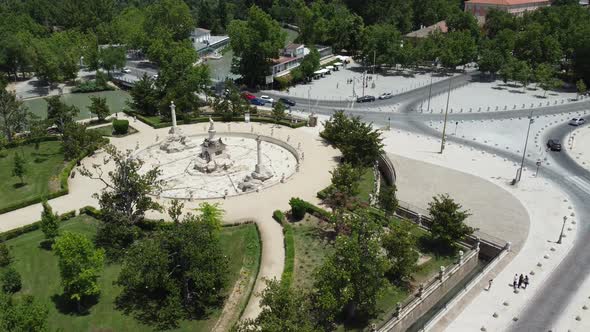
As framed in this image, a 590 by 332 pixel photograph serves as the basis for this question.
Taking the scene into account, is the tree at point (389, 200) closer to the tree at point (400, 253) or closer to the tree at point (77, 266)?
the tree at point (400, 253)

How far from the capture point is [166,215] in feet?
142

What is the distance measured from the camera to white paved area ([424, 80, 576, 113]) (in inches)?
3054

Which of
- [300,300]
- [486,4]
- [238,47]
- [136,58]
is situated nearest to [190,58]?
[238,47]

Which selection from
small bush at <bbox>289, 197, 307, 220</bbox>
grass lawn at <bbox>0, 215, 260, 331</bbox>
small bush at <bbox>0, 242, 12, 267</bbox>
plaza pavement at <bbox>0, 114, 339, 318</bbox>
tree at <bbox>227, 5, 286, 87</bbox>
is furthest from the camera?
tree at <bbox>227, 5, 286, 87</bbox>

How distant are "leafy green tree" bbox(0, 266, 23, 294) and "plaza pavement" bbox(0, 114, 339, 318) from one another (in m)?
9.84

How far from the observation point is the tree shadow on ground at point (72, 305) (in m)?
31.7

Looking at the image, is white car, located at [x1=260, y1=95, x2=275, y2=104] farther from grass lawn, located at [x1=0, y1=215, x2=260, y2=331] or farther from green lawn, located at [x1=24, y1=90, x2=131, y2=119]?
grass lawn, located at [x1=0, y1=215, x2=260, y2=331]

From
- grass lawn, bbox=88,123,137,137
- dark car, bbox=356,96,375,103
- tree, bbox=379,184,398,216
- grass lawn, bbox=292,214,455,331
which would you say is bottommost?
grass lawn, bbox=292,214,455,331

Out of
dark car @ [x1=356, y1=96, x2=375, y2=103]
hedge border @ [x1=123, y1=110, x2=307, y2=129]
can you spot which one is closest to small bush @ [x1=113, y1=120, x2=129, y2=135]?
hedge border @ [x1=123, y1=110, x2=307, y2=129]

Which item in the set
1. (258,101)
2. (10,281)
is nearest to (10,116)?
(10,281)

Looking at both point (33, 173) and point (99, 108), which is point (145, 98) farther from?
point (33, 173)

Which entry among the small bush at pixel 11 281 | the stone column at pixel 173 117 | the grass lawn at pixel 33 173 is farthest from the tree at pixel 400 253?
the stone column at pixel 173 117

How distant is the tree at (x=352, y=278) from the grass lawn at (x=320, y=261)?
1283mm

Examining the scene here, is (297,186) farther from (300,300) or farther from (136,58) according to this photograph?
(136,58)
